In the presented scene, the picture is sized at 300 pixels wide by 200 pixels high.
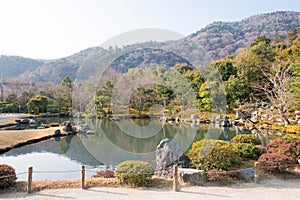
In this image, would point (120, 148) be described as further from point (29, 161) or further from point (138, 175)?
point (138, 175)

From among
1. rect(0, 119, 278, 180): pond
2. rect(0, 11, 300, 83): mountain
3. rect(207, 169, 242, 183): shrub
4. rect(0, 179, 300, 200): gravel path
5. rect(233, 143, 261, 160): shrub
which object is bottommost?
rect(0, 119, 278, 180): pond

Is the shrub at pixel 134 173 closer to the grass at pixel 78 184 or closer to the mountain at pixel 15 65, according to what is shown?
the grass at pixel 78 184

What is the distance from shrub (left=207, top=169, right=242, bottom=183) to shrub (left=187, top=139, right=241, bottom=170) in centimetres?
33

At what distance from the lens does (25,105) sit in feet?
126

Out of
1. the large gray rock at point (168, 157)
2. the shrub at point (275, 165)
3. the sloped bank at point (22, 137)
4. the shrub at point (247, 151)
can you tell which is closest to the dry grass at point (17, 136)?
the sloped bank at point (22, 137)

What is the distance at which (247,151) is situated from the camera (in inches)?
352

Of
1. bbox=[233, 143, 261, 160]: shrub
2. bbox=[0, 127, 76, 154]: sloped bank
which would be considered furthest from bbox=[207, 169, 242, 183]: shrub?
bbox=[0, 127, 76, 154]: sloped bank

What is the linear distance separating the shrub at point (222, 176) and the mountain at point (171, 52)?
17.9 feet

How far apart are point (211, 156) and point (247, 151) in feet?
8.23

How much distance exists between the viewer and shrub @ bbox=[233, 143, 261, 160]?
29.1 feet

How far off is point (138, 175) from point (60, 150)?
9820 mm

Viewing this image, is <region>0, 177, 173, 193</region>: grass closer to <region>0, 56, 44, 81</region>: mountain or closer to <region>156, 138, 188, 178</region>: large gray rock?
<region>156, 138, 188, 178</region>: large gray rock

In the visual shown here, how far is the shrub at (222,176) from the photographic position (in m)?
6.52

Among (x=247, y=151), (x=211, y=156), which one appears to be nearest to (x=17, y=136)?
(x=211, y=156)
